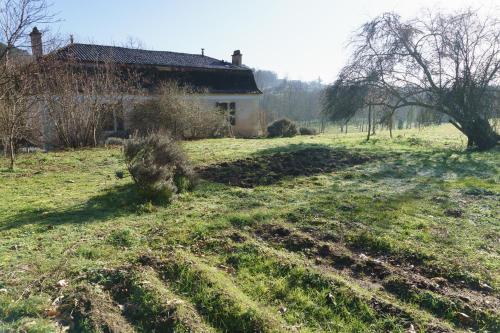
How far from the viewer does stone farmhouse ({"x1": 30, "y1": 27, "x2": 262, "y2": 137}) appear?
22.1 metres

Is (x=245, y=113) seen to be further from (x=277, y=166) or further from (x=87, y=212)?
(x=87, y=212)

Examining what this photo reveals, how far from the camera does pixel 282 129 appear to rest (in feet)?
81.3

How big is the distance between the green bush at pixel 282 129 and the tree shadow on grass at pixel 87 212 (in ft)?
59.3

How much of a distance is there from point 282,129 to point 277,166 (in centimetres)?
1470

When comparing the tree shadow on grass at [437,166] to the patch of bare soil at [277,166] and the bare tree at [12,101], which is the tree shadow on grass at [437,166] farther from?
the bare tree at [12,101]

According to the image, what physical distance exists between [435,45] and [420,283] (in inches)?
622

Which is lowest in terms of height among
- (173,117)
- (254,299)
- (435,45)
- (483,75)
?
(254,299)

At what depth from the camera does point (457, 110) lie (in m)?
16.7

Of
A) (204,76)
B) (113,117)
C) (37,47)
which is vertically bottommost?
(113,117)

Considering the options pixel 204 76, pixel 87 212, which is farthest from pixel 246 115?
pixel 87 212

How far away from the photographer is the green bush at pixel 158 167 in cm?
648

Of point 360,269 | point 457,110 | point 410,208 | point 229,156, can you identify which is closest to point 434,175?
point 410,208

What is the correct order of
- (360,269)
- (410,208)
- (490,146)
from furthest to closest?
(490,146) < (410,208) < (360,269)

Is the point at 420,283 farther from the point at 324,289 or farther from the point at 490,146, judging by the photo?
the point at 490,146
